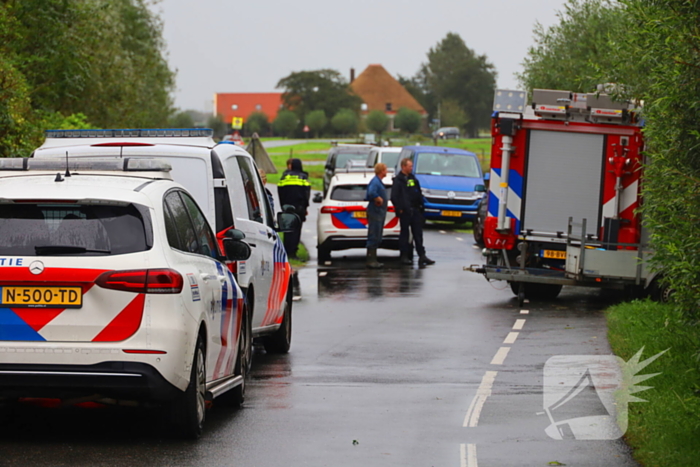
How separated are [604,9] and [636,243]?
16.2 meters

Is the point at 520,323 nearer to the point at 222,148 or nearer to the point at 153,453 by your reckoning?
the point at 222,148

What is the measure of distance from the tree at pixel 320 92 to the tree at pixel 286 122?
1787mm

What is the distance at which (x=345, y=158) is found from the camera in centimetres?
4759

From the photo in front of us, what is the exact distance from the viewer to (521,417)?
866 cm

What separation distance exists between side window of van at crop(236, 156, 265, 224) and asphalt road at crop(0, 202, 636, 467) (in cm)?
149

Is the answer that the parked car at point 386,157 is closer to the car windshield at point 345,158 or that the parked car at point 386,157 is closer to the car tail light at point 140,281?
the car windshield at point 345,158

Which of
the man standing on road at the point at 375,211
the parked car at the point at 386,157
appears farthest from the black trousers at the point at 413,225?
the parked car at the point at 386,157

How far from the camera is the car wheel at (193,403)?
7320 millimetres

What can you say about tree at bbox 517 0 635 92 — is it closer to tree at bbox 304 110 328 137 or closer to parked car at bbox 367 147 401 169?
parked car at bbox 367 147 401 169

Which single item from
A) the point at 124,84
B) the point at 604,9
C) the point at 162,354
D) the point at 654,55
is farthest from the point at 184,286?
the point at 124,84

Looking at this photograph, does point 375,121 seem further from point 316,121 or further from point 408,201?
point 408,201

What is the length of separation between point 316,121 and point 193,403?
14413cm

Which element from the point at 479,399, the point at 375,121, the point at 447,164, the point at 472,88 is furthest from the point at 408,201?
the point at 472,88

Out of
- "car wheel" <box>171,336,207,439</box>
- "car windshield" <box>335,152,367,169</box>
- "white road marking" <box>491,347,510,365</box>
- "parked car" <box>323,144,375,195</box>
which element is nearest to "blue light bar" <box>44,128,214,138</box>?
"car wheel" <box>171,336,207,439</box>
